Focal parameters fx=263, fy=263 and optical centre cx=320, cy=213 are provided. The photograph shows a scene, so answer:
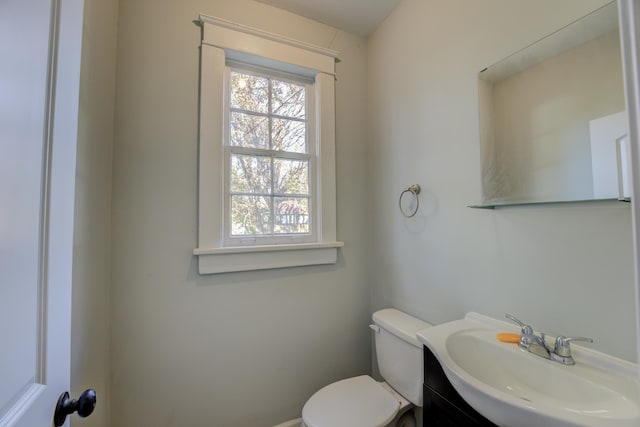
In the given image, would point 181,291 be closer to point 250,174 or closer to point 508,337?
point 250,174

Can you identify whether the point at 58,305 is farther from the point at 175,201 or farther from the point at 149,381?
the point at 149,381

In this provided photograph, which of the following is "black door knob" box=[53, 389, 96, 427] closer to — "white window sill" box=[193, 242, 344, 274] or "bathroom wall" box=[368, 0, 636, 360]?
"white window sill" box=[193, 242, 344, 274]

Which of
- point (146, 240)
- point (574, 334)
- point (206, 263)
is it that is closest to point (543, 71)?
point (574, 334)

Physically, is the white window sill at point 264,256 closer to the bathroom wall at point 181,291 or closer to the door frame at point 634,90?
the bathroom wall at point 181,291

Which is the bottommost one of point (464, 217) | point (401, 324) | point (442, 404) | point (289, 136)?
point (442, 404)

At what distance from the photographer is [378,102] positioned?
172cm

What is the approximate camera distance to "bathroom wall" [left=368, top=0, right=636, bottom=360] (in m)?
0.79

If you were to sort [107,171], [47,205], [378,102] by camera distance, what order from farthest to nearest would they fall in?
[378,102]
[107,171]
[47,205]

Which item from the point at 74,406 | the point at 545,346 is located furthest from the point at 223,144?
the point at 545,346

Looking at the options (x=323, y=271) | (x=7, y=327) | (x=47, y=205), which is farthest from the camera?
(x=323, y=271)

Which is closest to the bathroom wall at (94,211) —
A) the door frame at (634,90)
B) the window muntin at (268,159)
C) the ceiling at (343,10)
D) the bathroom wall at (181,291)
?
the bathroom wall at (181,291)

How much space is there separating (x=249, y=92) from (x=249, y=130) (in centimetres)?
23

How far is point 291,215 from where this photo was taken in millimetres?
1597

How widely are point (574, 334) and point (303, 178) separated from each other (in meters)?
1.36
